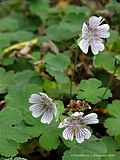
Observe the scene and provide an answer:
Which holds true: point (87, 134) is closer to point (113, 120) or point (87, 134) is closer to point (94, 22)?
point (113, 120)

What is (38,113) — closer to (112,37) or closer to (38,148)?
(38,148)

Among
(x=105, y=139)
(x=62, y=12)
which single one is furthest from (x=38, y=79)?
(x=62, y=12)

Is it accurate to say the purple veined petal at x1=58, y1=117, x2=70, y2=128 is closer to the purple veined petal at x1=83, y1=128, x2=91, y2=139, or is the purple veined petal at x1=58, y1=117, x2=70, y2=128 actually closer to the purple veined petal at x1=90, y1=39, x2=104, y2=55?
the purple veined petal at x1=83, y1=128, x2=91, y2=139

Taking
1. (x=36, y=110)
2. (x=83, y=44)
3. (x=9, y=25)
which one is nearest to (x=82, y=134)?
(x=36, y=110)

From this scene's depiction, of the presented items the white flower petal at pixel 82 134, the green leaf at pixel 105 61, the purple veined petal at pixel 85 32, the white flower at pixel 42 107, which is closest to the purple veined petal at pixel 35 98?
the white flower at pixel 42 107

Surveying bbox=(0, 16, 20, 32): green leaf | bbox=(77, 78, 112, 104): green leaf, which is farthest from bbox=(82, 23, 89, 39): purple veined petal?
bbox=(0, 16, 20, 32): green leaf

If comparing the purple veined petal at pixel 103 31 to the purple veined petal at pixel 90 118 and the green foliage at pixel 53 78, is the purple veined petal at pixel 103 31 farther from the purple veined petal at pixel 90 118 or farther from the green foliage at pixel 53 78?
the purple veined petal at pixel 90 118
